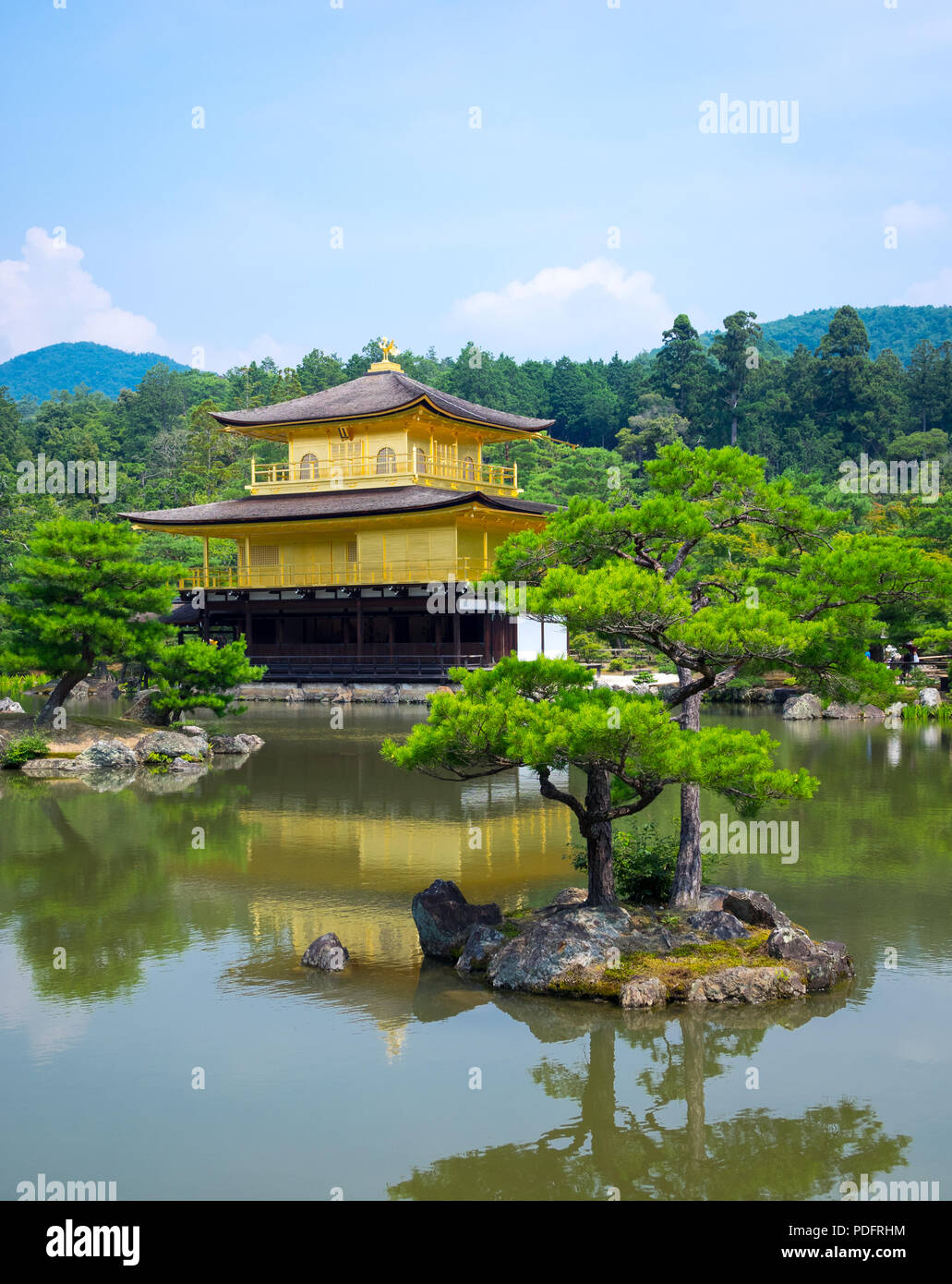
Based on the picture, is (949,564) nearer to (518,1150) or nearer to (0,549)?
(518,1150)

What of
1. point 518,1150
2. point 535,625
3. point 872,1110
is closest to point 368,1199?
point 518,1150

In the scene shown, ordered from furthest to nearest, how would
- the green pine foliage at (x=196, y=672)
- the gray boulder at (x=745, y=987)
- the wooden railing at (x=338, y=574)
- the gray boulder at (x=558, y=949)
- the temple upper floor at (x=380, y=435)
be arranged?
the temple upper floor at (x=380, y=435), the wooden railing at (x=338, y=574), the green pine foliage at (x=196, y=672), the gray boulder at (x=558, y=949), the gray boulder at (x=745, y=987)

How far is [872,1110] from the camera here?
7.68 meters

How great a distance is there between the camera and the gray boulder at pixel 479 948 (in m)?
10.4

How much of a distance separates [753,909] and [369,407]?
3142 centimetres

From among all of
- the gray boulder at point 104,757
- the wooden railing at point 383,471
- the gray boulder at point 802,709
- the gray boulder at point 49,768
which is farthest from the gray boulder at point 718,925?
the wooden railing at point 383,471

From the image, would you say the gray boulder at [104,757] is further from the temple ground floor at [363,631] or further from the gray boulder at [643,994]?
the gray boulder at [643,994]

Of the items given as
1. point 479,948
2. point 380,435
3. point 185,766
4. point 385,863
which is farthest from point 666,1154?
point 380,435

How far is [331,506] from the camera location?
38.9m

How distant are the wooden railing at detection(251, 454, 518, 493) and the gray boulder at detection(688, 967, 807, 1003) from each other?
31284 mm

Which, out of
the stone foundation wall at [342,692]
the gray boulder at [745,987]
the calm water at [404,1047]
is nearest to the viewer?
the calm water at [404,1047]

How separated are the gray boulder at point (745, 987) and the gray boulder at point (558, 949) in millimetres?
792

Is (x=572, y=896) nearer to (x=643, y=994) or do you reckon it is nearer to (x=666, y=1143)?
(x=643, y=994)
